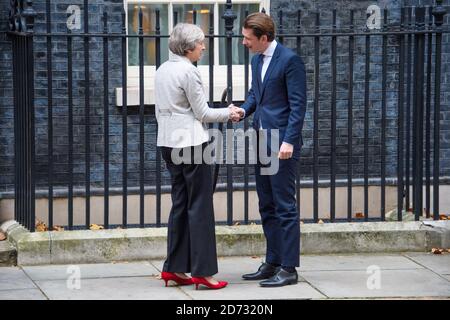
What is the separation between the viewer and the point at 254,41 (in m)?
7.88

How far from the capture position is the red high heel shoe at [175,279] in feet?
26.0

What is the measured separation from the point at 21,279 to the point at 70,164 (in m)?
1.10

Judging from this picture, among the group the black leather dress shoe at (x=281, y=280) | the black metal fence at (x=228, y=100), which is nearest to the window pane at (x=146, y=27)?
the black metal fence at (x=228, y=100)

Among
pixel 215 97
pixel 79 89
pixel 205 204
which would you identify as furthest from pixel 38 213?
pixel 205 204

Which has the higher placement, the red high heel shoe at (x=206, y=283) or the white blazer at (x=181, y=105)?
the white blazer at (x=181, y=105)

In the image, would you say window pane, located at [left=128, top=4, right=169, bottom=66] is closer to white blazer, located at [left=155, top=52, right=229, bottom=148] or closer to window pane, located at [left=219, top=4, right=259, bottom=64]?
window pane, located at [left=219, top=4, right=259, bottom=64]

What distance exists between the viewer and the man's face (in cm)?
785

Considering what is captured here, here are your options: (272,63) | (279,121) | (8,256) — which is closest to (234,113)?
(279,121)

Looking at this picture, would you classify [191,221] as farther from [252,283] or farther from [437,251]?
[437,251]

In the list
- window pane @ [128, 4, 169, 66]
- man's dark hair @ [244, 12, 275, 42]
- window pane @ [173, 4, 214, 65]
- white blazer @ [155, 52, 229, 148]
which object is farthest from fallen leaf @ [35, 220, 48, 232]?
man's dark hair @ [244, 12, 275, 42]

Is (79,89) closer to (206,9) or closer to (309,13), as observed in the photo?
(206,9)

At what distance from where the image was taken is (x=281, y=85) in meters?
7.89

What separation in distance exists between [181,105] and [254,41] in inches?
28.7

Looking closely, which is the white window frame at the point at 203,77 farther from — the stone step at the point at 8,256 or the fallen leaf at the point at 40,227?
the stone step at the point at 8,256
